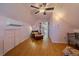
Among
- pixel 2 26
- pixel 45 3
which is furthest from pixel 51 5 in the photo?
pixel 2 26

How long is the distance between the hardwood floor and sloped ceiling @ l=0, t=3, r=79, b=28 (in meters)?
0.36

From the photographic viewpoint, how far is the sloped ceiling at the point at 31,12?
89.4 inches

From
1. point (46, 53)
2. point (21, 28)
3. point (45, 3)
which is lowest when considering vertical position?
point (46, 53)

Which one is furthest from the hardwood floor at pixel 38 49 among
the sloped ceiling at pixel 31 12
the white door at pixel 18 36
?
the sloped ceiling at pixel 31 12

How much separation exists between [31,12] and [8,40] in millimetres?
558

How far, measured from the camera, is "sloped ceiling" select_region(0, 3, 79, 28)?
227cm

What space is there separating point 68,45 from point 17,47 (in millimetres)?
775

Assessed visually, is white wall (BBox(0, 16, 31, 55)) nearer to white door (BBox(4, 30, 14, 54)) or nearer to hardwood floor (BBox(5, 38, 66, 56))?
white door (BBox(4, 30, 14, 54))

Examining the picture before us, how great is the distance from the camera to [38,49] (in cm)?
230

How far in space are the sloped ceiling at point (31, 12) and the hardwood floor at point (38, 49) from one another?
36 centimetres

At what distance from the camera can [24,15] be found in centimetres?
240

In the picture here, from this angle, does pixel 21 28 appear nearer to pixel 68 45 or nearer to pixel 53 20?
pixel 53 20

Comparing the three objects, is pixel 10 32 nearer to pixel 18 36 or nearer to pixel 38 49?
pixel 18 36

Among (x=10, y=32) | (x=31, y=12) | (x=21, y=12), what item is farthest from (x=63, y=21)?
(x=10, y=32)
